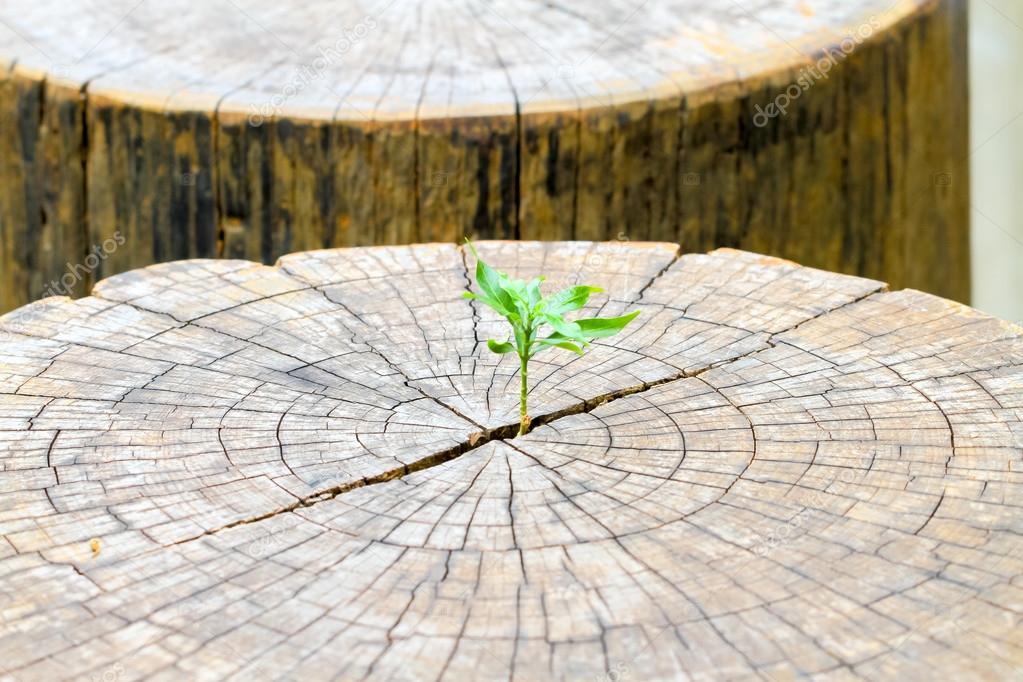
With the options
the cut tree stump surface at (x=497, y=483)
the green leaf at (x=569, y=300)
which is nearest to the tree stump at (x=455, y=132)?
the cut tree stump surface at (x=497, y=483)

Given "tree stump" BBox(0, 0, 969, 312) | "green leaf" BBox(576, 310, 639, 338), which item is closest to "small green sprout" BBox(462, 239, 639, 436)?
"green leaf" BBox(576, 310, 639, 338)

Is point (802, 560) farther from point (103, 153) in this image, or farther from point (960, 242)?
point (960, 242)

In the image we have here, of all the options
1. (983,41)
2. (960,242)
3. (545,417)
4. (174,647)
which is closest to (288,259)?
(545,417)

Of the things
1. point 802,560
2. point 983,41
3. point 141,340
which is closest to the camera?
point 802,560

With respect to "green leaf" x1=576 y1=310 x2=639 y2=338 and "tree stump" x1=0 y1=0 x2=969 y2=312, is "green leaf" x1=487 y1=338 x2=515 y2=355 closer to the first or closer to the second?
"green leaf" x1=576 y1=310 x2=639 y2=338

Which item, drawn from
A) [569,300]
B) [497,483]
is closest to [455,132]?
[569,300]
